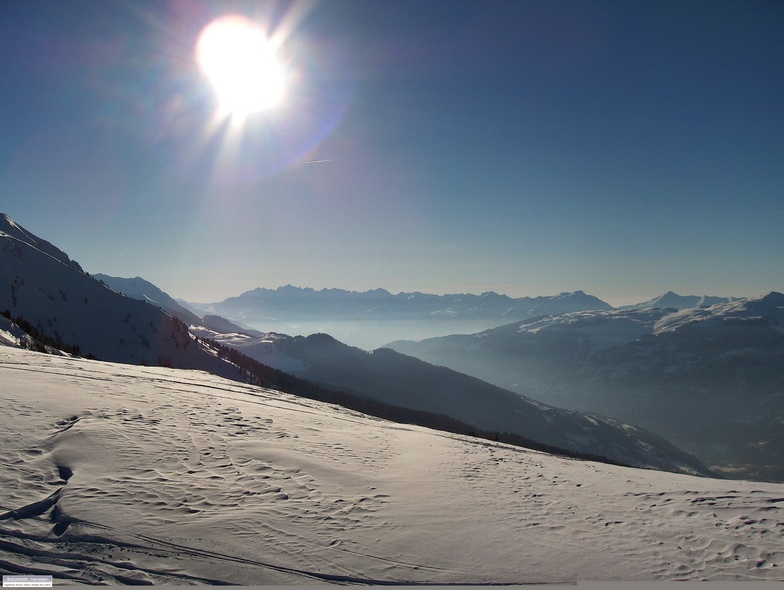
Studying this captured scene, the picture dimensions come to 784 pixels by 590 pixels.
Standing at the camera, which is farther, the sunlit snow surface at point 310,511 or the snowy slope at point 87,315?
the snowy slope at point 87,315

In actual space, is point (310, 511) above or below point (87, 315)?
below

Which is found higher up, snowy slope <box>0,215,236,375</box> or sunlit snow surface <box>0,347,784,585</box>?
snowy slope <box>0,215,236,375</box>

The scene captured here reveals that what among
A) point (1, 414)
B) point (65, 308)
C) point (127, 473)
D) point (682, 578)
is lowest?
point (682, 578)

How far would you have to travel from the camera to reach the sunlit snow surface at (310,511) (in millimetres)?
8516

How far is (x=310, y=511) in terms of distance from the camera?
11.0 metres

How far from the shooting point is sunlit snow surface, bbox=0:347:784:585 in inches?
335

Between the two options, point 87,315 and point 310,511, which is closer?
point 310,511

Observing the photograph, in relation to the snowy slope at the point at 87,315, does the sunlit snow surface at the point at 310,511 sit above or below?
below

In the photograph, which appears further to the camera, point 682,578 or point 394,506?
point 394,506

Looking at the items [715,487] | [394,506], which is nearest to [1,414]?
[394,506]

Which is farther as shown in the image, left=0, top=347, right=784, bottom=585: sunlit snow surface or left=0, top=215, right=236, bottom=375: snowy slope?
left=0, top=215, right=236, bottom=375: snowy slope

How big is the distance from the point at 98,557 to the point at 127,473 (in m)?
3.84

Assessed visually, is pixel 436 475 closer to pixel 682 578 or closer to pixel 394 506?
pixel 394 506

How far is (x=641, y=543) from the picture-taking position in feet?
35.9
